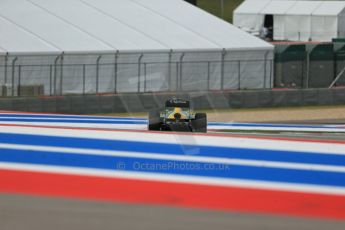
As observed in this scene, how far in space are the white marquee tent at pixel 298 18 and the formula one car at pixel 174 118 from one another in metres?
35.7

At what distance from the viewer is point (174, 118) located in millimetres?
11828

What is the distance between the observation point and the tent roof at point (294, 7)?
47062 mm

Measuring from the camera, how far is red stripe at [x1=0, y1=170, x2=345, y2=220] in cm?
797

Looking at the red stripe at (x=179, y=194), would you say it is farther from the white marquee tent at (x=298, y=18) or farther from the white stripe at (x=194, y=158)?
the white marquee tent at (x=298, y=18)

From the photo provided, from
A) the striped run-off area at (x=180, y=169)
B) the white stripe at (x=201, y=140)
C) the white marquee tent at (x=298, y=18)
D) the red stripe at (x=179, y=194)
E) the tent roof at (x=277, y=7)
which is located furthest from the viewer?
the tent roof at (x=277, y=7)

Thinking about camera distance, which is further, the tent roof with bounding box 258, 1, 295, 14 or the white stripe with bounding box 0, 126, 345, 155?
the tent roof with bounding box 258, 1, 295, 14

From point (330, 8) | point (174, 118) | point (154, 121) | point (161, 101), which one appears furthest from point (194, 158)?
point (330, 8)

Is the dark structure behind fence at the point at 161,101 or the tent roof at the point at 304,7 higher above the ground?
the tent roof at the point at 304,7

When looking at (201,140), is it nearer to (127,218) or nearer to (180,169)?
(180,169)

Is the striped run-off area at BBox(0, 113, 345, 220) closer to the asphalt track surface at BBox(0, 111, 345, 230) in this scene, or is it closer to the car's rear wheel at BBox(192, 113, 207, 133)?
the asphalt track surface at BBox(0, 111, 345, 230)

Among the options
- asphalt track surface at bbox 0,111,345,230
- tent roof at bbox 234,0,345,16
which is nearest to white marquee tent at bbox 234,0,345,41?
Result: tent roof at bbox 234,0,345,16

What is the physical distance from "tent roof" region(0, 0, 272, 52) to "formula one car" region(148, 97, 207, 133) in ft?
44.2

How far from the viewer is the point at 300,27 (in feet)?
160

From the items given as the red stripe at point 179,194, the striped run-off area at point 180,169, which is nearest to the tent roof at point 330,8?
the striped run-off area at point 180,169
